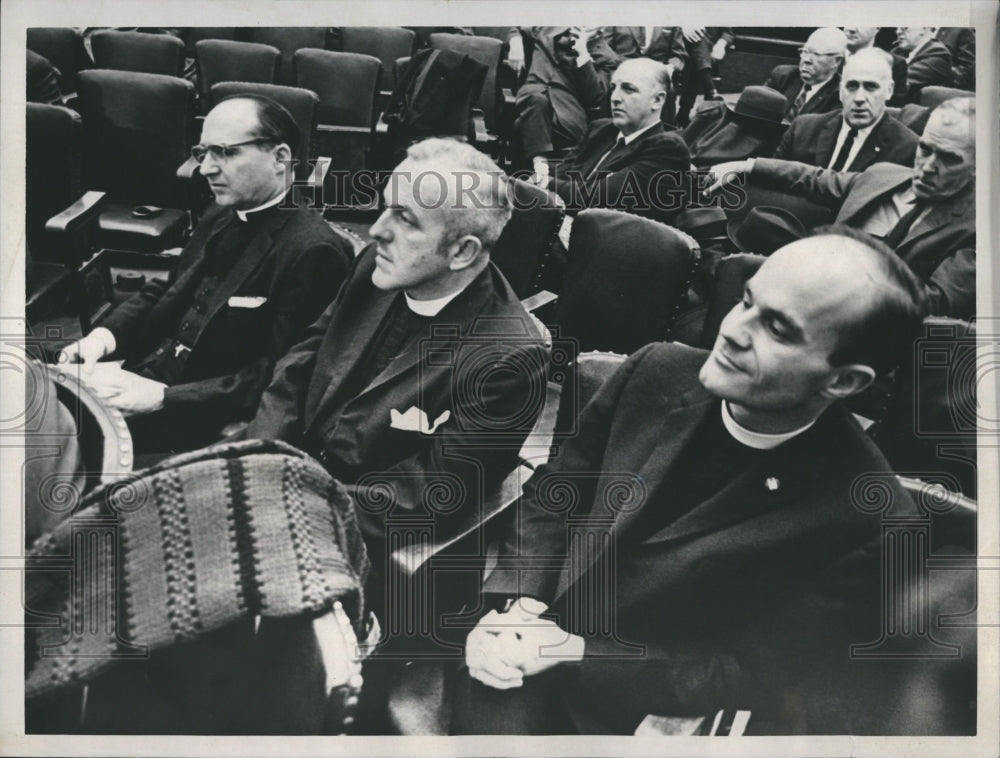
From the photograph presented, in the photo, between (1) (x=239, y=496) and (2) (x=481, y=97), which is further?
(2) (x=481, y=97)

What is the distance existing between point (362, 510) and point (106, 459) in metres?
0.75

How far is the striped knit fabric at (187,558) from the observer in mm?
2637

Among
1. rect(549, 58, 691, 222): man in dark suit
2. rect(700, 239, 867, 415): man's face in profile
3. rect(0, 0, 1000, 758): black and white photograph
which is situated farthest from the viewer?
rect(549, 58, 691, 222): man in dark suit

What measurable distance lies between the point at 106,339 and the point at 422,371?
94cm

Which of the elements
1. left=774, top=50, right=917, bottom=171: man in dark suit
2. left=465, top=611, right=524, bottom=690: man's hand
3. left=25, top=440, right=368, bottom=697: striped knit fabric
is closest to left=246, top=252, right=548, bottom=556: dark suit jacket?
left=25, top=440, right=368, bottom=697: striped knit fabric

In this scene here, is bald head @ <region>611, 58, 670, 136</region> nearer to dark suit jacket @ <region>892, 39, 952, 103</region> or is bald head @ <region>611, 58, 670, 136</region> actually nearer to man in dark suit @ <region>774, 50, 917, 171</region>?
man in dark suit @ <region>774, 50, 917, 171</region>

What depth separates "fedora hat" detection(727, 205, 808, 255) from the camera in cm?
275

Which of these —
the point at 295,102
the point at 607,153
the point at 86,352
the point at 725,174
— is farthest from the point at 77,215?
the point at 725,174

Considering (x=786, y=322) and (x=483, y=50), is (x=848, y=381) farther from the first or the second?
(x=483, y=50)

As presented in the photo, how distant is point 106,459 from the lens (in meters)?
2.79

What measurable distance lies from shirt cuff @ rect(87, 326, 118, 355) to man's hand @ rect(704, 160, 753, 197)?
179cm

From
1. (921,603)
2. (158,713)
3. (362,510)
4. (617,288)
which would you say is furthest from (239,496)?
(921,603)

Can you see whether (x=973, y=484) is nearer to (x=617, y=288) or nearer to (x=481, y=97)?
(x=617, y=288)

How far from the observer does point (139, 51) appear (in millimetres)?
2889
